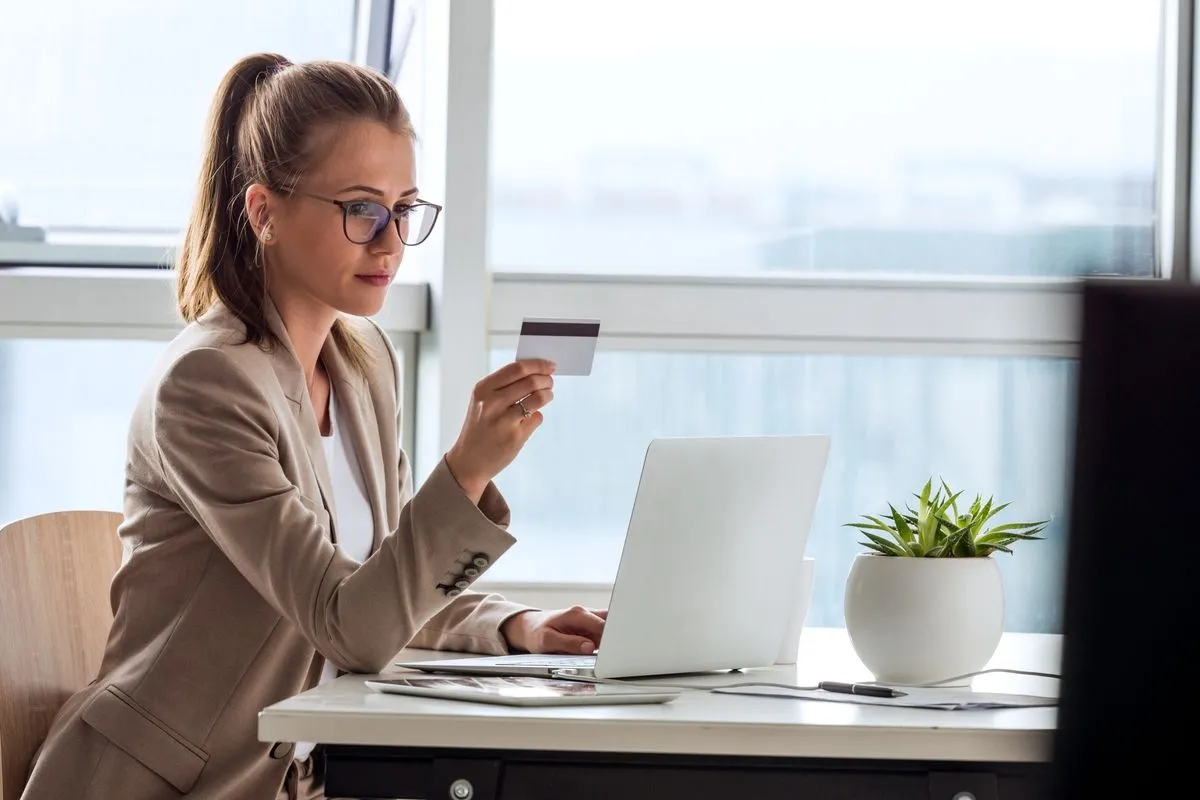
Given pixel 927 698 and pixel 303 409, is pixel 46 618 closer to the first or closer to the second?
pixel 303 409

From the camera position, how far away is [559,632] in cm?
154

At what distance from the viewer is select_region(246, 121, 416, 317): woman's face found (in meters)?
1.65

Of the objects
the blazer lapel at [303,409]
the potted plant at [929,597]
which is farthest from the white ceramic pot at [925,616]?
the blazer lapel at [303,409]

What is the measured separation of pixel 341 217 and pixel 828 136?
1.66 m

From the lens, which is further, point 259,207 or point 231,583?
point 259,207

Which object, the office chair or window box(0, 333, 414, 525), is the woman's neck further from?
window box(0, 333, 414, 525)

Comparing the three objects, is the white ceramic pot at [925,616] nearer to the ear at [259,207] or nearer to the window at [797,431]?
the ear at [259,207]

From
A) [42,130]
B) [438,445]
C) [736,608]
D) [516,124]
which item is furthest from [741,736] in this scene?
[42,130]

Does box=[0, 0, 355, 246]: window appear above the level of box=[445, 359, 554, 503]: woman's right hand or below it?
above

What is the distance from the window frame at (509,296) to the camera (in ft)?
9.29

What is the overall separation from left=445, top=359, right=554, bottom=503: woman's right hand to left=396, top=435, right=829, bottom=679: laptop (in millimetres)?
179

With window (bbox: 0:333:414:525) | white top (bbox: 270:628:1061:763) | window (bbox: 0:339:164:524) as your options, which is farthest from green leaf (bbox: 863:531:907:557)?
window (bbox: 0:339:164:524)

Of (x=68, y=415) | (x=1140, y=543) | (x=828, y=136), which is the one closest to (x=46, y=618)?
(x=1140, y=543)

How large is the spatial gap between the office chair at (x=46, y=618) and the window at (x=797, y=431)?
130cm
